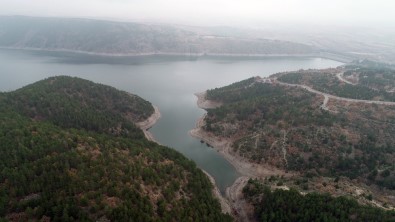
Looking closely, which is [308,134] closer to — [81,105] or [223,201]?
[223,201]

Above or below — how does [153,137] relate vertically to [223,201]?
below

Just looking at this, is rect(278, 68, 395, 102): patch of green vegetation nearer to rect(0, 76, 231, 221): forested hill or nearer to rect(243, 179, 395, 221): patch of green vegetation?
rect(243, 179, 395, 221): patch of green vegetation

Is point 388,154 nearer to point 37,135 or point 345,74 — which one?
point 345,74

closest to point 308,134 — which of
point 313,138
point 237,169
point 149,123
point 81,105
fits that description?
point 313,138

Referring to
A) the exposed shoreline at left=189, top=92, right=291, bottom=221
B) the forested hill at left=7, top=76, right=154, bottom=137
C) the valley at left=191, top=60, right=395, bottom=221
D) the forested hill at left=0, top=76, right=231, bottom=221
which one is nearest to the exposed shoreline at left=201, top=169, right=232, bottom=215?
the exposed shoreline at left=189, top=92, right=291, bottom=221

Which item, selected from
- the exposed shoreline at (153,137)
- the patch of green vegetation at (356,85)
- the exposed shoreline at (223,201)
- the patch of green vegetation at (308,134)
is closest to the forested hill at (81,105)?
the exposed shoreline at (153,137)

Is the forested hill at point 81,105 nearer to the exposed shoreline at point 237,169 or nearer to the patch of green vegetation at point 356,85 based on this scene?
the exposed shoreline at point 237,169

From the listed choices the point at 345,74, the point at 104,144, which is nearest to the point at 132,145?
the point at 104,144
